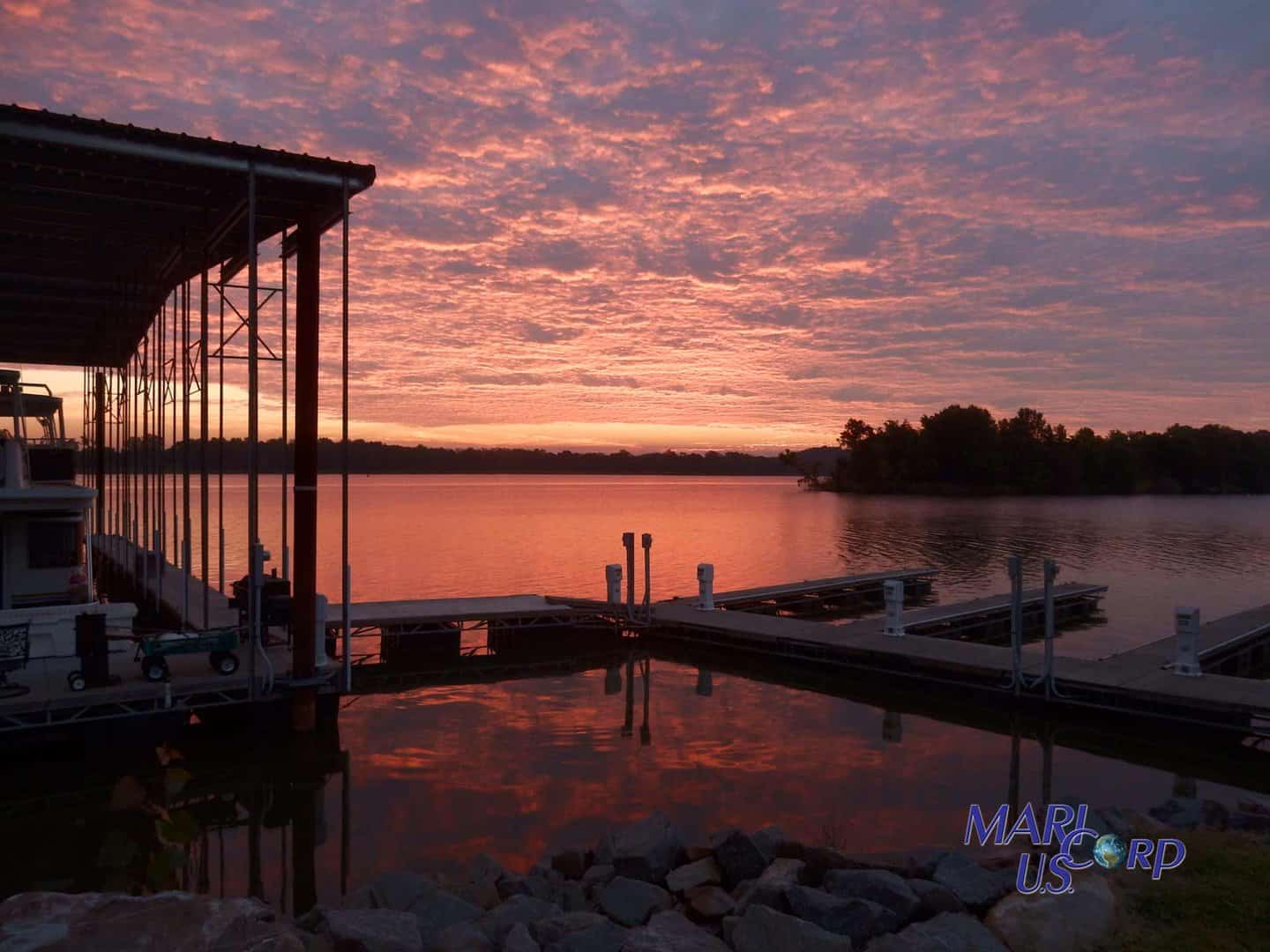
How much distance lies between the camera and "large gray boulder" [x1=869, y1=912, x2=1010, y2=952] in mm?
6215

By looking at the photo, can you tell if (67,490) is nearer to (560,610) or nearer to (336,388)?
(560,610)

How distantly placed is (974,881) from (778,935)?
67.7 inches

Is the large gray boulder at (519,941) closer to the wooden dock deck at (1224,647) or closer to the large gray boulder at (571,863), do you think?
the large gray boulder at (571,863)

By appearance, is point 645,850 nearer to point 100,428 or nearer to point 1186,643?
point 1186,643

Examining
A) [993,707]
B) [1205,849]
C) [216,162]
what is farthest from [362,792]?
[993,707]

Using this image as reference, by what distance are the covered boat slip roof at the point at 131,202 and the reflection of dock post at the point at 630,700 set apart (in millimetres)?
9087

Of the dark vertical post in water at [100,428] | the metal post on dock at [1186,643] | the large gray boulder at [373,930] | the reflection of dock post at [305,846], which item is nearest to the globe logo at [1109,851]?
the large gray boulder at [373,930]

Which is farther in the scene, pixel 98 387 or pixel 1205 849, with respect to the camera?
pixel 98 387

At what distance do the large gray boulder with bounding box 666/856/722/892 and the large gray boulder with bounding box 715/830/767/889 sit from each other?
0.09 meters

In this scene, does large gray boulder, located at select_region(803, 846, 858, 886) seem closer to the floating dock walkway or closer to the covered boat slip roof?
the floating dock walkway

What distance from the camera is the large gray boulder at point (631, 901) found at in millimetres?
7586

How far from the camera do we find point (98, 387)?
34031 millimetres

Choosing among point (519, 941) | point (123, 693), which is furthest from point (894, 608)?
point (123, 693)

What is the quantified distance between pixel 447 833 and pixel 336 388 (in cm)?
6357
